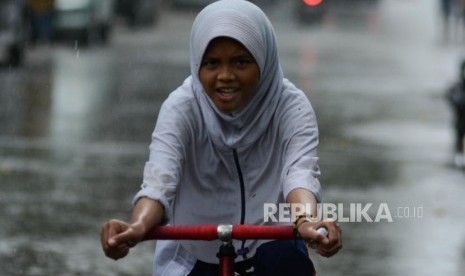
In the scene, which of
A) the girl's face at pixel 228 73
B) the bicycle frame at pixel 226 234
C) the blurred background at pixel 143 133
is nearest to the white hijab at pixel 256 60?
the girl's face at pixel 228 73

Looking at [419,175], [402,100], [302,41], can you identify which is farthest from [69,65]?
[419,175]

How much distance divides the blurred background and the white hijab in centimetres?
436

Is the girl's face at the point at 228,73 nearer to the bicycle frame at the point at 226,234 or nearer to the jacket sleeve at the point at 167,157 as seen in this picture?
the jacket sleeve at the point at 167,157

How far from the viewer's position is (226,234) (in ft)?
13.3

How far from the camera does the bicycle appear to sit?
4043mm

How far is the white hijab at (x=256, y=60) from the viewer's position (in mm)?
4375

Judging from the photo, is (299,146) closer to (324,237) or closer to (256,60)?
(256,60)

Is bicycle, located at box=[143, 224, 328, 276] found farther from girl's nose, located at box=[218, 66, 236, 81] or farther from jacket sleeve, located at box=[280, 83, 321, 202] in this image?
girl's nose, located at box=[218, 66, 236, 81]

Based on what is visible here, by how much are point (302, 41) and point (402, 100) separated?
1631cm

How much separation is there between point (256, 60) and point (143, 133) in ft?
39.2

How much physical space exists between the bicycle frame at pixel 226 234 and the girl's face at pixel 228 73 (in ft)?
1.64

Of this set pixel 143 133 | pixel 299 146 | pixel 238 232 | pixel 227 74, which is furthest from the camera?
pixel 143 133

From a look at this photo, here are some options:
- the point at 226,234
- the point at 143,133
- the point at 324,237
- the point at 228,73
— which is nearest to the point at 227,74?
the point at 228,73

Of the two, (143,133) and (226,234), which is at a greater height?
(143,133)
